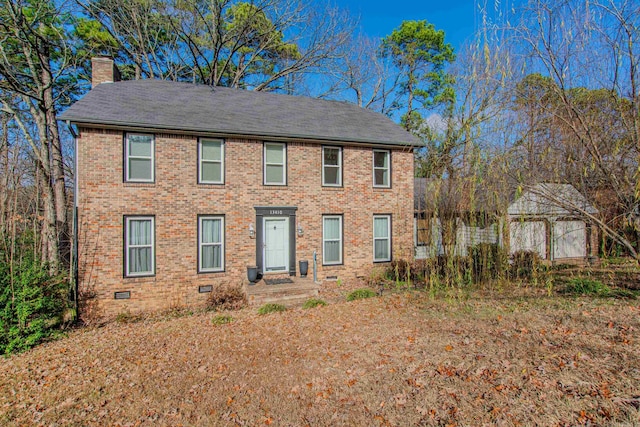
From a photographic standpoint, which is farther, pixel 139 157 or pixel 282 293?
pixel 139 157

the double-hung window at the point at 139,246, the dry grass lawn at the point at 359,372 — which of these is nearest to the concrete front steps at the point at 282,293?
the dry grass lawn at the point at 359,372

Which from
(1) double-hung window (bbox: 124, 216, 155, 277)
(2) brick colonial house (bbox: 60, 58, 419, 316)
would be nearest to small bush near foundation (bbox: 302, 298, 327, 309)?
(2) brick colonial house (bbox: 60, 58, 419, 316)

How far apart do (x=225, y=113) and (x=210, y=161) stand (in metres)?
1.78

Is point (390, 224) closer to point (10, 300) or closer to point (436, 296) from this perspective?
point (436, 296)

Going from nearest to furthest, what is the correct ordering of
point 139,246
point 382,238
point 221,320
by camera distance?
point 221,320 → point 139,246 → point 382,238

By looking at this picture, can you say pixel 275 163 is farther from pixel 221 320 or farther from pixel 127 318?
pixel 127 318

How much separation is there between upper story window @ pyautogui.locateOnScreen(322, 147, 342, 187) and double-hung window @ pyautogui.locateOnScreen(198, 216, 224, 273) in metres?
→ 3.58

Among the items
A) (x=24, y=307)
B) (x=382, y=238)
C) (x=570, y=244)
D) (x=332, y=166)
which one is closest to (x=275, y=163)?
(x=332, y=166)

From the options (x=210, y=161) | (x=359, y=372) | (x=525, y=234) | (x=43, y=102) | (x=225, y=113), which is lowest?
(x=359, y=372)

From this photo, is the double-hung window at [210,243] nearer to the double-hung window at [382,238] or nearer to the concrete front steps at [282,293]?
the concrete front steps at [282,293]

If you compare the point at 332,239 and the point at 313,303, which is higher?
the point at 332,239

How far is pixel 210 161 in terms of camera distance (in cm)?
1002

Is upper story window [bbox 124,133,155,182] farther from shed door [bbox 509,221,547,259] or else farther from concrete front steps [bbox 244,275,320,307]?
shed door [bbox 509,221,547,259]

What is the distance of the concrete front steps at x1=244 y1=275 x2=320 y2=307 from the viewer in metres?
8.99
